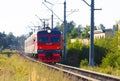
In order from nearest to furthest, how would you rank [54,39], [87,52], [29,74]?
[29,74], [54,39], [87,52]

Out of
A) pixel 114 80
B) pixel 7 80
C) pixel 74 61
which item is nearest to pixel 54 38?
pixel 74 61

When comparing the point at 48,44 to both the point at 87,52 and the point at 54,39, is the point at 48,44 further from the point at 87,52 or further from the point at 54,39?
the point at 87,52

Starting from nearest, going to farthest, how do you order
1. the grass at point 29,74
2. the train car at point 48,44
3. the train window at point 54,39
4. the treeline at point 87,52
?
the grass at point 29,74
the train car at point 48,44
the train window at point 54,39
the treeline at point 87,52

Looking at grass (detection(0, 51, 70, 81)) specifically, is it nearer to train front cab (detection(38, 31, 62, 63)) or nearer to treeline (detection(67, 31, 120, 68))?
train front cab (detection(38, 31, 62, 63))

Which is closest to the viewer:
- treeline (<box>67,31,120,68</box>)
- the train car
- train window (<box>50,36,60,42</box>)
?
the train car

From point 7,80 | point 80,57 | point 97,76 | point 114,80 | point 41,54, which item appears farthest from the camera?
point 80,57

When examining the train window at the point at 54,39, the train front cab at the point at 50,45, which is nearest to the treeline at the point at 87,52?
the train front cab at the point at 50,45

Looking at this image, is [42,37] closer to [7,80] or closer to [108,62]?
[108,62]

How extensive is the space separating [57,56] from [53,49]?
2.44ft

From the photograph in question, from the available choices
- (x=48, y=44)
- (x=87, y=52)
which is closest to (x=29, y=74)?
(x=48, y=44)

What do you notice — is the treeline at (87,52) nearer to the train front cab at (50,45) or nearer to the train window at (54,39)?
the train front cab at (50,45)

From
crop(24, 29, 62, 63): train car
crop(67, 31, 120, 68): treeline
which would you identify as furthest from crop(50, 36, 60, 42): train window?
crop(67, 31, 120, 68): treeline

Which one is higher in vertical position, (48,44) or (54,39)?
(54,39)

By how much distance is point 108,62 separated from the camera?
3316 cm
